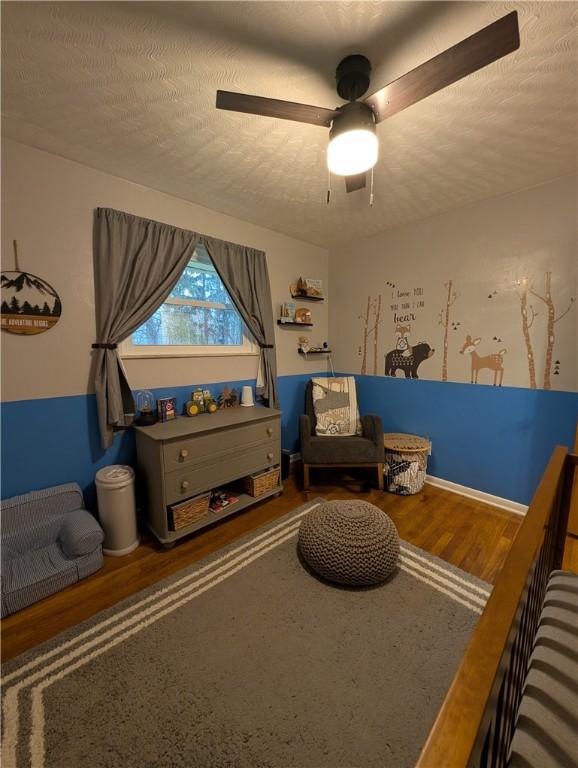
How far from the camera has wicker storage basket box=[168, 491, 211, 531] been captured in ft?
6.61

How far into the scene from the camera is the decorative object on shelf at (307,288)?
127 inches

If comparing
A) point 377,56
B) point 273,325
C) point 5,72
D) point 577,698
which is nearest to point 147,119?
point 5,72

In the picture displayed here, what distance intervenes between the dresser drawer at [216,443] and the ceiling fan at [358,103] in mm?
1763

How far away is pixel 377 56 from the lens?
3.97 ft

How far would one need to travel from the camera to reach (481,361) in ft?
8.38

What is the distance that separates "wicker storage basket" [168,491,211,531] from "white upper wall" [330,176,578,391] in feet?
7.02

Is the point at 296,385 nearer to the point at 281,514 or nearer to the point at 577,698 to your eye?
the point at 281,514

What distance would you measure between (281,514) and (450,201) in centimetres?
290

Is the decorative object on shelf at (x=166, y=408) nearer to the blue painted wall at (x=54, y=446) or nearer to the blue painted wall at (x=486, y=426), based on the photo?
the blue painted wall at (x=54, y=446)

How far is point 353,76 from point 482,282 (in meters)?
1.91

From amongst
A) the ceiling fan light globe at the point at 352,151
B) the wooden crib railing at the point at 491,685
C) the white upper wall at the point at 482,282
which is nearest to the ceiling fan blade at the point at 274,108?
the ceiling fan light globe at the point at 352,151

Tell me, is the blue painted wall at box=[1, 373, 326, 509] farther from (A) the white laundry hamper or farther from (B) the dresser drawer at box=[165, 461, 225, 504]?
(B) the dresser drawer at box=[165, 461, 225, 504]

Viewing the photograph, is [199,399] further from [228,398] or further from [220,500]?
[220,500]

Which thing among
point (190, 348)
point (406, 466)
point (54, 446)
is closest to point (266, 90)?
point (190, 348)
